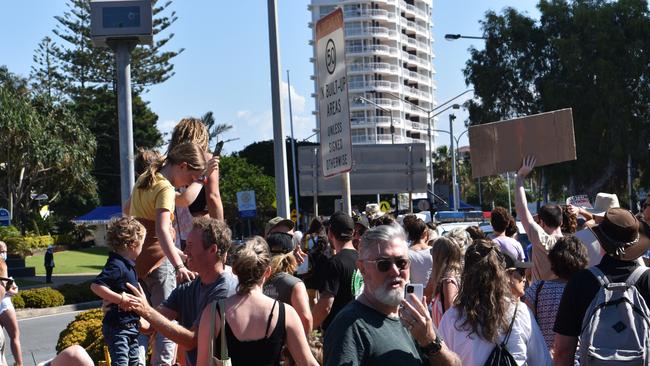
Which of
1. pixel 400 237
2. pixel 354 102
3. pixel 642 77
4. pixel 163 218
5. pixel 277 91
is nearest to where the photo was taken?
pixel 400 237

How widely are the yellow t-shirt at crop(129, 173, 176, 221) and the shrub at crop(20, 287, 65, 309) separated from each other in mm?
22172

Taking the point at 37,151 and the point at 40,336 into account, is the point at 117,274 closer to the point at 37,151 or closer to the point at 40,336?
the point at 40,336

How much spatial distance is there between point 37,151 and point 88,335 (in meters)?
46.8

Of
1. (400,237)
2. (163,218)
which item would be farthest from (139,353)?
(400,237)

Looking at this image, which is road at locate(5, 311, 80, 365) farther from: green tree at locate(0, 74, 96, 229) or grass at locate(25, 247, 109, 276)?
green tree at locate(0, 74, 96, 229)

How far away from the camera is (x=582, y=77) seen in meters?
50.6

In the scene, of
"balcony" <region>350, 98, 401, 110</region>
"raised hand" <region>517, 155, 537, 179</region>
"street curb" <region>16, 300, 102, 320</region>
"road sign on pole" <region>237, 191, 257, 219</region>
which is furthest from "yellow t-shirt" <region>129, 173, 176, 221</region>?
"balcony" <region>350, 98, 401, 110</region>

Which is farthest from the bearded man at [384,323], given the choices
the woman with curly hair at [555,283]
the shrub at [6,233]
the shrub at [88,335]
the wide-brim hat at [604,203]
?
the shrub at [6,233]

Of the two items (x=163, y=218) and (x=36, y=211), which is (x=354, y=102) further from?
(x=163, y=218)

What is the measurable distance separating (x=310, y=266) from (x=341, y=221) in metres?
0.64

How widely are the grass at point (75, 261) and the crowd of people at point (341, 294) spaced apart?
132ft

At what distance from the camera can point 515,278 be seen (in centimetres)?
596

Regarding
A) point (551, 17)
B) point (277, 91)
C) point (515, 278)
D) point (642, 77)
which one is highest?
point (551, 17)

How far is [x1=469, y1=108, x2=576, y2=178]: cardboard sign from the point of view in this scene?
8406 mm
